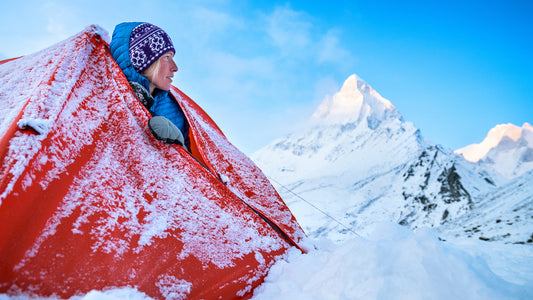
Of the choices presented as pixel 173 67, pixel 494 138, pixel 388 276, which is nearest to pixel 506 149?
pixel 494 138

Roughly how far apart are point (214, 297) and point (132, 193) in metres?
0.80

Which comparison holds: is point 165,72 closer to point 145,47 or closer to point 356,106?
point 145,47

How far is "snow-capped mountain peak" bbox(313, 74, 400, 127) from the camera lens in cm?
10231

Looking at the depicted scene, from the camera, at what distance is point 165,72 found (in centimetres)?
255

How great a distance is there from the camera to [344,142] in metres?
75.1

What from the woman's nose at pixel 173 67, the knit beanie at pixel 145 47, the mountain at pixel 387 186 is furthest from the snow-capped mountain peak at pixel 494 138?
the knit beanie at pixel 145 47

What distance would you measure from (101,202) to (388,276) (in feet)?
5.18

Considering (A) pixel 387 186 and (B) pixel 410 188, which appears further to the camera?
(A) pixel 387 186

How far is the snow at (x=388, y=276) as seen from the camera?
1.18 metres

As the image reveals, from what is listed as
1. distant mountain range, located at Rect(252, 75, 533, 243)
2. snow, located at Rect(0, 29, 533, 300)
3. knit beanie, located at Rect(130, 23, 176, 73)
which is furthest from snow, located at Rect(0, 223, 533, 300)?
knit beanie, located at Rect(130, 23, 176, 73)

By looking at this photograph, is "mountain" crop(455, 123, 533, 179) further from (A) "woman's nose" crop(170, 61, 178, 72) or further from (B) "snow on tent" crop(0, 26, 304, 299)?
(B) "snow on tent" crop(0, 26, 304, 299)

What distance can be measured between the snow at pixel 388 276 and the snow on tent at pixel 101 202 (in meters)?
0.12

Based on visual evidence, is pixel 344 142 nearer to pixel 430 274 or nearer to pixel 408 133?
pixel 408 133

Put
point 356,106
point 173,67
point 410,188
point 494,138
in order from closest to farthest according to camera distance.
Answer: point 173,67
point 410,188
point 494,138
point 356,106
